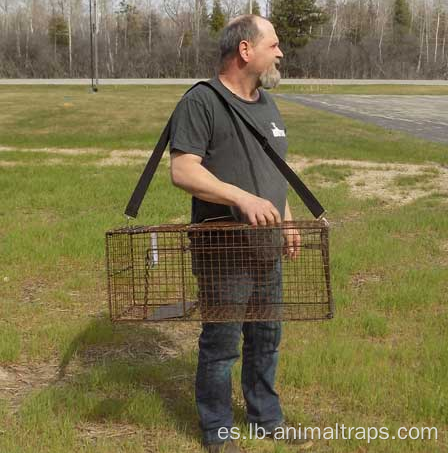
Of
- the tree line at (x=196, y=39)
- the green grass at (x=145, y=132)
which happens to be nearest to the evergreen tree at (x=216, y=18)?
the tree line at (x=196, y=39)

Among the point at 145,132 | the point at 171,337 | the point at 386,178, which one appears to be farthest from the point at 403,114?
the point at 171,337

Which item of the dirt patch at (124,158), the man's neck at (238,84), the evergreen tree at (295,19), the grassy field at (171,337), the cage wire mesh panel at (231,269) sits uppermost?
the evergreen tree at (295,19)

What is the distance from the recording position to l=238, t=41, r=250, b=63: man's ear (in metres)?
3.03

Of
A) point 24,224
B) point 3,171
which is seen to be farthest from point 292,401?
point 3,171

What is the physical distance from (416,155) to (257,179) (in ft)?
39.5

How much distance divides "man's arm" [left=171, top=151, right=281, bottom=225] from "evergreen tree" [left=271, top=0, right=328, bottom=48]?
68.5 m

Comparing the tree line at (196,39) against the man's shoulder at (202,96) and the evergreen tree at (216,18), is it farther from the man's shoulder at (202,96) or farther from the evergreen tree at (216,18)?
the man's shoulder at (202,96)

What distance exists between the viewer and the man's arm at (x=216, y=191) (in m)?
2.90

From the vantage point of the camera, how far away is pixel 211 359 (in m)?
3.25

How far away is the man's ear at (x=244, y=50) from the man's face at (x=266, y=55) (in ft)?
0.08

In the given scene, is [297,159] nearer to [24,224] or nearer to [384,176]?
[384,176]

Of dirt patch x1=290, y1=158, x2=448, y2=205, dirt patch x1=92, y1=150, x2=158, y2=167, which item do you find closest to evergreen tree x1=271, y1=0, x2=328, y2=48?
dirt patch x1=92, y1=150, x2=158, y2=167

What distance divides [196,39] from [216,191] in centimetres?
7170

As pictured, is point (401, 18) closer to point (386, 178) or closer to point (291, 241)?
point (386, 178)
